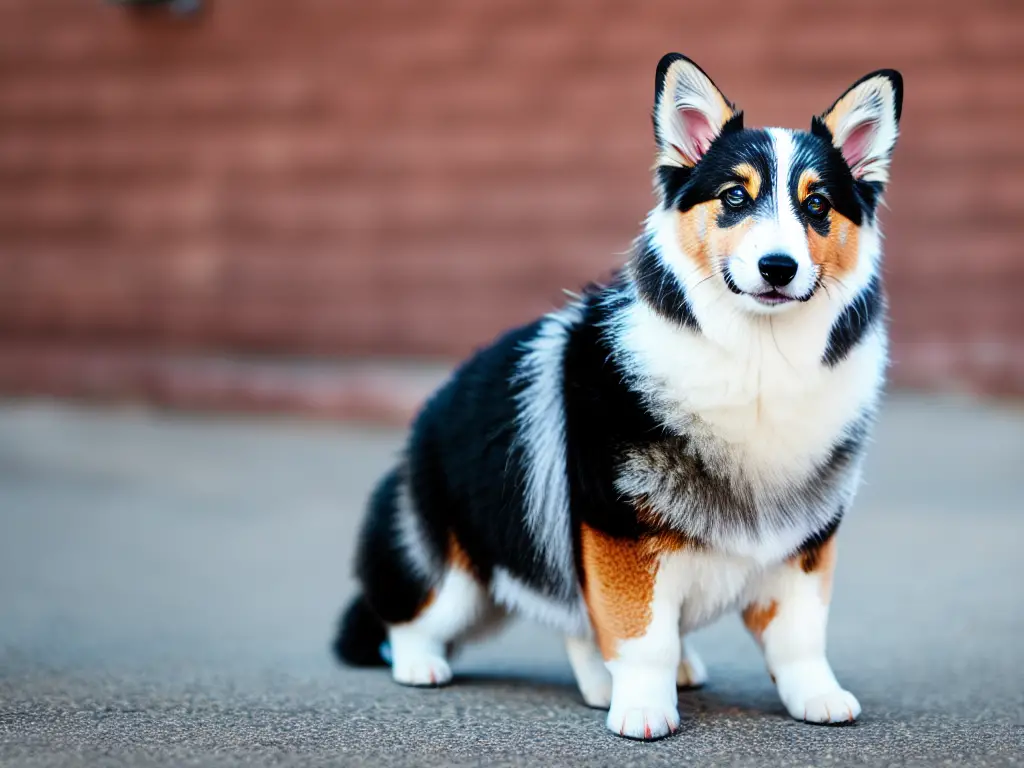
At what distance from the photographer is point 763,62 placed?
8672 mm

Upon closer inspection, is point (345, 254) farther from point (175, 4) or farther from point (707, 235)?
point (707, 235)

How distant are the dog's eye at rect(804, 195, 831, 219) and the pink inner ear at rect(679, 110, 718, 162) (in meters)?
0.30

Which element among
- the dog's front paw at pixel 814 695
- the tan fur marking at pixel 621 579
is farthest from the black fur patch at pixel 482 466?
the dog's front paw at pixel 814 695

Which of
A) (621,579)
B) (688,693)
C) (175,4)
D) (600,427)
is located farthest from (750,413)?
(175,4)

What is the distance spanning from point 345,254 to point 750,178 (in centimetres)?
693

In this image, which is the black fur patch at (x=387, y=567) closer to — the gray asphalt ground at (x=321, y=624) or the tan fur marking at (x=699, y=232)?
the gray asphalt ground at (x=321, y=624)

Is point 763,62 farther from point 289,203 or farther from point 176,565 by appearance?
point 176,565

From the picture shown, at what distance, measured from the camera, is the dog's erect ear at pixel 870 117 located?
9.95 ft

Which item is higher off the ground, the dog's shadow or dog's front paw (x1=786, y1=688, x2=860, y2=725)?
dog's front paw (x1=786, y1=688, x2=860, y2=725)

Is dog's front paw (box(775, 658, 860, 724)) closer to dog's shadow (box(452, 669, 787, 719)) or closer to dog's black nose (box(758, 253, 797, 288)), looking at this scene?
dog's shadow (box(452, 669, 787, 719))

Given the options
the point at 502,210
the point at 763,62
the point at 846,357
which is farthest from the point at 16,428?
the point at 846,357

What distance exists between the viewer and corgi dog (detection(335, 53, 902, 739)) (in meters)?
2.91

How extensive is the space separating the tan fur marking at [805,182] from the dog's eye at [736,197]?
0.37 feet

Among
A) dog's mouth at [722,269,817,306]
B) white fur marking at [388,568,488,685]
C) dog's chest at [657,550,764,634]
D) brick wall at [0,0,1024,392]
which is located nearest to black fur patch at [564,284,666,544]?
dog's chest at [657,550,764,634]
